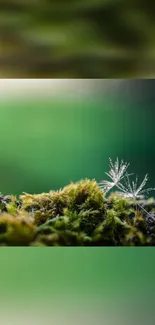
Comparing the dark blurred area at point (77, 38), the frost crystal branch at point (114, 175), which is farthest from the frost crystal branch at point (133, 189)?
the dark blurred area at point (77, 38)

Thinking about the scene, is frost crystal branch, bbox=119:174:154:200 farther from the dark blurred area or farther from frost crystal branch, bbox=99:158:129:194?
the dark blurred area

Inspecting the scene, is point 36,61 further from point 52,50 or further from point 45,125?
point 45,125

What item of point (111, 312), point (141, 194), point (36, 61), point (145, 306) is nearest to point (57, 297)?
point (111, 312)

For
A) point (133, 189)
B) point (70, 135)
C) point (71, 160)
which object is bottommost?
point (133, 189)

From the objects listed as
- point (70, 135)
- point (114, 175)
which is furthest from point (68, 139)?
point (114, 175)

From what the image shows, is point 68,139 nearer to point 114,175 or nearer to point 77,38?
point 114,175

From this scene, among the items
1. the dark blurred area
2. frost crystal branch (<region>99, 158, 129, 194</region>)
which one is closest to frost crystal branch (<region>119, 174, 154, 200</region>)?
frost crystal branch (<region>99, 158, 129, 194</region>)
